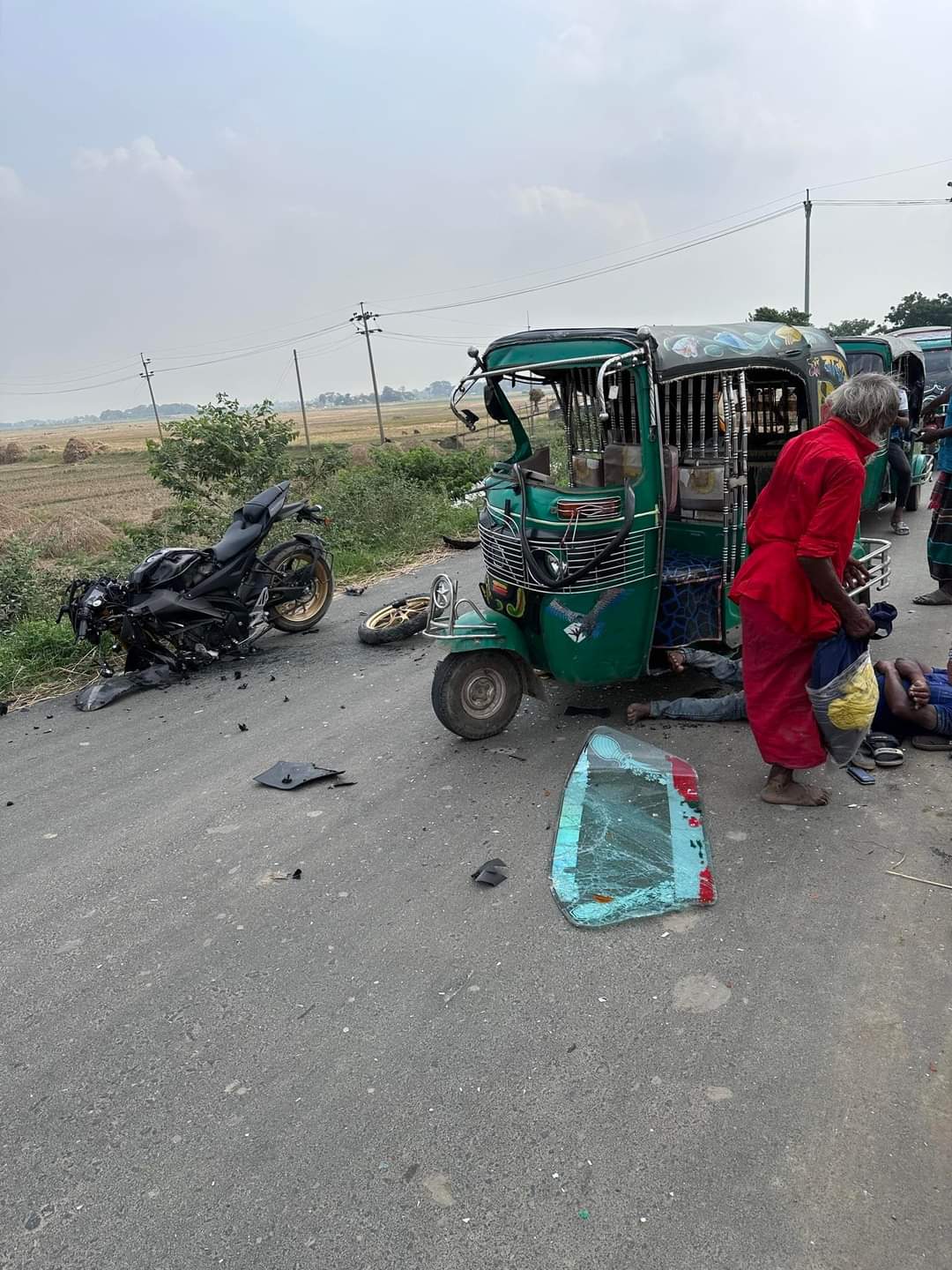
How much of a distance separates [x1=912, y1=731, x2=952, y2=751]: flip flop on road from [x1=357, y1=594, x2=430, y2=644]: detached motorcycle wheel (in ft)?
12.4

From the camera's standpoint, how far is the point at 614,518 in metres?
4.31

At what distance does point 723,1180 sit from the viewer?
2068mm

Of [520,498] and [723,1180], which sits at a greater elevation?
[520,498]

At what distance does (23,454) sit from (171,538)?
55.5m

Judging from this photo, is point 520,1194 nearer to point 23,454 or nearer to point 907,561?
point 907,561

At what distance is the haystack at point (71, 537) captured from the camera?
14.1m

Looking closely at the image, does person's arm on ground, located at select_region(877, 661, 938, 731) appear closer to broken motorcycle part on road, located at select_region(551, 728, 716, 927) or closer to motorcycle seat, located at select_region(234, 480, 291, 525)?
broken motorcycle part on road, located at select_region(551, 728, 716, 927)

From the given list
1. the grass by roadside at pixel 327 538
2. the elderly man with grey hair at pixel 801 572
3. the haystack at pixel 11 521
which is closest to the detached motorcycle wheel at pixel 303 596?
the grass by roadside at pixel 327 538

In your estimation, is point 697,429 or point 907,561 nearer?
point 697,429

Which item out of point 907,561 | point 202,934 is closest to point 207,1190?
point 202,934

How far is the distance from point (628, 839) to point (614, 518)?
1.74 m

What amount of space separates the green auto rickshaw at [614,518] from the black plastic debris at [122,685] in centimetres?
274

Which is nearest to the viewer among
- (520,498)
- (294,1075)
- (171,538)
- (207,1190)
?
(207,1190)

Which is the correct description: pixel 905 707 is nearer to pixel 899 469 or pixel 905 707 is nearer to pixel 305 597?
pixel 305 597
